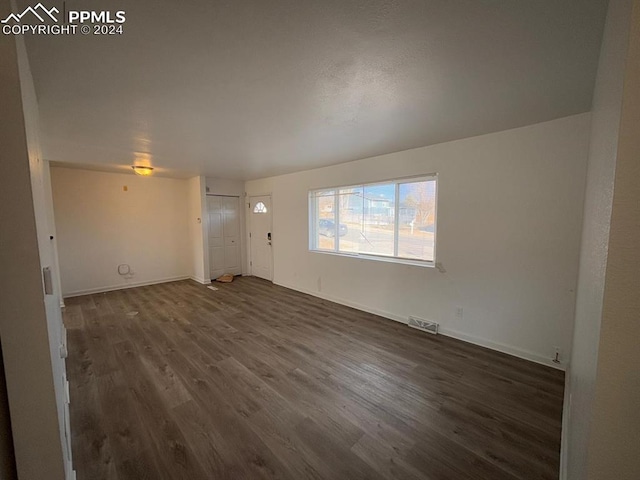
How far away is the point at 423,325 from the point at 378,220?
1569 millimetres

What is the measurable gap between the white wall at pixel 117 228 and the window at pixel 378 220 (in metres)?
3.38

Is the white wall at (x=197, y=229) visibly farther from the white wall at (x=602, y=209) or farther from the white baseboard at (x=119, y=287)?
the white wall at (x=602, y=209)

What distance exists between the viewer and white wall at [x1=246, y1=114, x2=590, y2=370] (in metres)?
2.37

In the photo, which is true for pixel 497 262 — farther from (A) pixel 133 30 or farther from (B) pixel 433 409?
(A) pixel 133 30

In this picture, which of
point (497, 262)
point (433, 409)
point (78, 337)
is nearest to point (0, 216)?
point (433, 409)

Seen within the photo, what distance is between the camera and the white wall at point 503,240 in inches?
93.1

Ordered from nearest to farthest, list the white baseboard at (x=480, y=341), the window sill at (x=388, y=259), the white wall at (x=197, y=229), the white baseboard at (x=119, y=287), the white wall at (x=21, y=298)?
the white wall at (x=21, y=298)
the white baseboard at (x=480, y=341)
the window sill at (x=388, y=259)
the white baseboard at (x=119, y=287)
the white wall at (x=197, y=229)

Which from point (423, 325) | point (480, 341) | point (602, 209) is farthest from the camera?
point (423, 325)

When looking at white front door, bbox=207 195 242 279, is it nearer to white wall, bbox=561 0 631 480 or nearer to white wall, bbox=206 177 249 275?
white wall, bbox=206 177 249 275

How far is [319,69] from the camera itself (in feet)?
5.03

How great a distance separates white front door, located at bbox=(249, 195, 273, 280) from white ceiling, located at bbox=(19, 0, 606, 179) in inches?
124

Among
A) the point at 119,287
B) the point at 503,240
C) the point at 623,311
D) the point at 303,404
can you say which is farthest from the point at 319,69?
the point at 119,287

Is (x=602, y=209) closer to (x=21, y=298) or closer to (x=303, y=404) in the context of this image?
(x=21, y=298)

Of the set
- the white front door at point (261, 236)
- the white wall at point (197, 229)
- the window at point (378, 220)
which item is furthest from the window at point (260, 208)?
Result: the window at point (378, 220)
